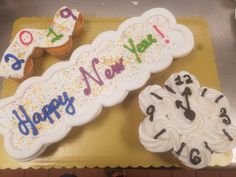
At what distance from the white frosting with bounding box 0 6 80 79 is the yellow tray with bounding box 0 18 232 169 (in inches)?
2.7

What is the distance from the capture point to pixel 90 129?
38.3 inches

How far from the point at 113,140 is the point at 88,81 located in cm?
20

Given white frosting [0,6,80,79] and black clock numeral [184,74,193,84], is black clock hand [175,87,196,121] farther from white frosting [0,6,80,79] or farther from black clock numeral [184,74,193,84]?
white frosting [0,6,80,79]

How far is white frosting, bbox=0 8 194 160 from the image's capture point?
0.91 m

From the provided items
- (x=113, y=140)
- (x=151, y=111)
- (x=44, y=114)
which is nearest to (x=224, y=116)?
(x=151, y=111)

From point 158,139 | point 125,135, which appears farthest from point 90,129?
point 158,139

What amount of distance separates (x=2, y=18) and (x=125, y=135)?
0.67m

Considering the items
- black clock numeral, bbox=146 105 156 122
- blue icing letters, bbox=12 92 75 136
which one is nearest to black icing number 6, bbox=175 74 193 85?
black clock numeral, bbox=146 105 156 122

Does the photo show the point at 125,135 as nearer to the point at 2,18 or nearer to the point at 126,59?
the point at 126,59

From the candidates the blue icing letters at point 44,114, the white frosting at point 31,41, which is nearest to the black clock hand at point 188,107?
the blue icing letters at point 44,114

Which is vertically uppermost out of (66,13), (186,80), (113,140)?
(66,13)

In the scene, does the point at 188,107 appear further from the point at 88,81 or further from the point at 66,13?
the point at 66,13

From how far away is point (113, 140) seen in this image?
96 cm

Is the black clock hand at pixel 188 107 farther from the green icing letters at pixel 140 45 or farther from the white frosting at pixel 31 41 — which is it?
the white frosting at pixel 31 41
